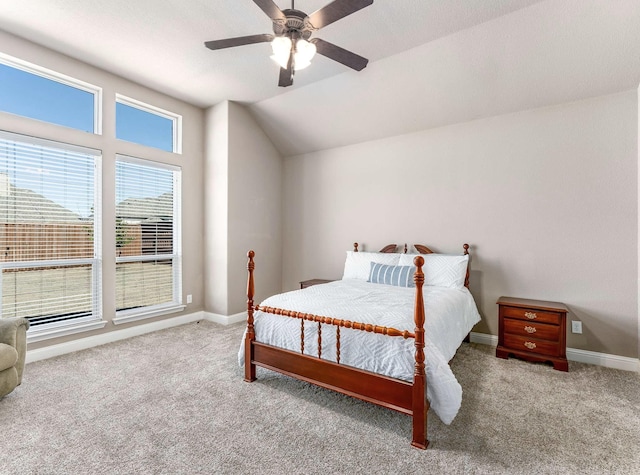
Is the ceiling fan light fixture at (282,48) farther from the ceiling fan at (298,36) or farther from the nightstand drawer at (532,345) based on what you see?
the nightstand drawer at (532,345)

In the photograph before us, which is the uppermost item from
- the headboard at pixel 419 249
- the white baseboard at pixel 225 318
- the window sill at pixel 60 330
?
the headboard at pixel 419 249

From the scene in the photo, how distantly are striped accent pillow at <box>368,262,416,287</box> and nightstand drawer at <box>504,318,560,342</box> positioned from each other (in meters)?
0.98

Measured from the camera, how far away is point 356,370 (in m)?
2.10

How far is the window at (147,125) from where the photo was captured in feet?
12.5

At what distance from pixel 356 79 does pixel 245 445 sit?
353 cm

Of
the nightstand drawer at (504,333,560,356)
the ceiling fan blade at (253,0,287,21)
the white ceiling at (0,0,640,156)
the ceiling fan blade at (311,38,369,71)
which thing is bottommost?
the nightstand drawer at (504,333,560,356)

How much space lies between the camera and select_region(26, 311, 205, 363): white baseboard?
→ 310 cm

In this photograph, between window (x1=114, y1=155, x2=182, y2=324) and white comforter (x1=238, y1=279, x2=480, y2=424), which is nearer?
white comforter (x1=238, y1=279, x2=480, y2=424)

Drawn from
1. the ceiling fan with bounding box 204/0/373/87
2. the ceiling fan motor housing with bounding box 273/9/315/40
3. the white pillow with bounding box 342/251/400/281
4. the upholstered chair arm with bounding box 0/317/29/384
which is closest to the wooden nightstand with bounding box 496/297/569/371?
the white pillow with bounding box 342/251/400/281

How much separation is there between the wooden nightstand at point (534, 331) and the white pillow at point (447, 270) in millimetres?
447

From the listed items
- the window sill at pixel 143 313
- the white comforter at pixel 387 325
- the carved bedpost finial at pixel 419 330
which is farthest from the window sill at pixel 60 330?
the carved bedpost finial at pixel 419 330

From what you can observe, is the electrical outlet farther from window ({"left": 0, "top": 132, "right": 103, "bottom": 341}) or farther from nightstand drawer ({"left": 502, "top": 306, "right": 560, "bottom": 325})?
window ({"left": 0, "top": 132, "right": 103, "bottom": 341})

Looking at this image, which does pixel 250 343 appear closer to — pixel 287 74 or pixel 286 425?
pixel 286 425

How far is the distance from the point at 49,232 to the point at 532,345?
15.8ft
